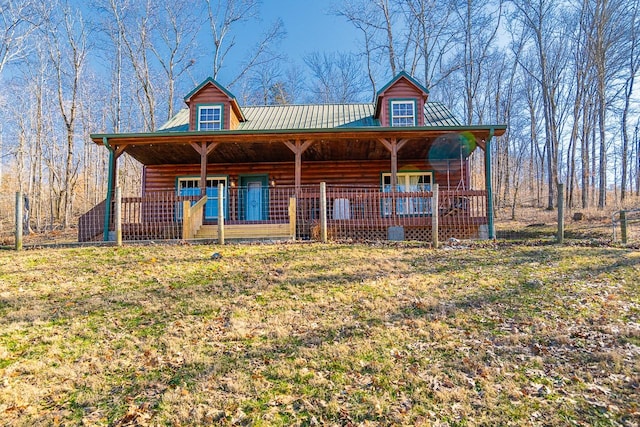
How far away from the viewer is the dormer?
1459 centimetres

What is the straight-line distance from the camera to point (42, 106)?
87.1 feet

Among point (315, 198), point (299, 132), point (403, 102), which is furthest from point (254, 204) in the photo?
point (403, 102)

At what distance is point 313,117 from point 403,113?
13.4ft

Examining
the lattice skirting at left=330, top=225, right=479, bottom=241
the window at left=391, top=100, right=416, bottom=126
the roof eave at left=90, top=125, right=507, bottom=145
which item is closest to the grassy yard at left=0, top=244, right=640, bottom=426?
the lattice skirting at left=330, top=225, right=479, bottom=241

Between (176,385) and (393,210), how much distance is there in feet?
30.4

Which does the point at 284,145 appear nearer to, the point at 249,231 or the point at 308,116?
the point at 308,116

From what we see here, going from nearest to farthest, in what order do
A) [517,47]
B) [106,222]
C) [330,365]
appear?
[330,365] < [106,222] < [517,47]

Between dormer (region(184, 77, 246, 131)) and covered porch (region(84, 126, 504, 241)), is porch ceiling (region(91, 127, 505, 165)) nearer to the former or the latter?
covered porch (region(84, 126, 504, 241))

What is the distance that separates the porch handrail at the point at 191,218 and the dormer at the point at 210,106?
444cm

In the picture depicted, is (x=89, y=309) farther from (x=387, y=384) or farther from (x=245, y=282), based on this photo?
(x=387, y=384)

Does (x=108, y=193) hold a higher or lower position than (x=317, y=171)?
lower

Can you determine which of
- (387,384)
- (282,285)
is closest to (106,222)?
(282,285)

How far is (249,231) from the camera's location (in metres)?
11.0

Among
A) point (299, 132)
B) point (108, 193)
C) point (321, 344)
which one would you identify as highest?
point (299, 132)
